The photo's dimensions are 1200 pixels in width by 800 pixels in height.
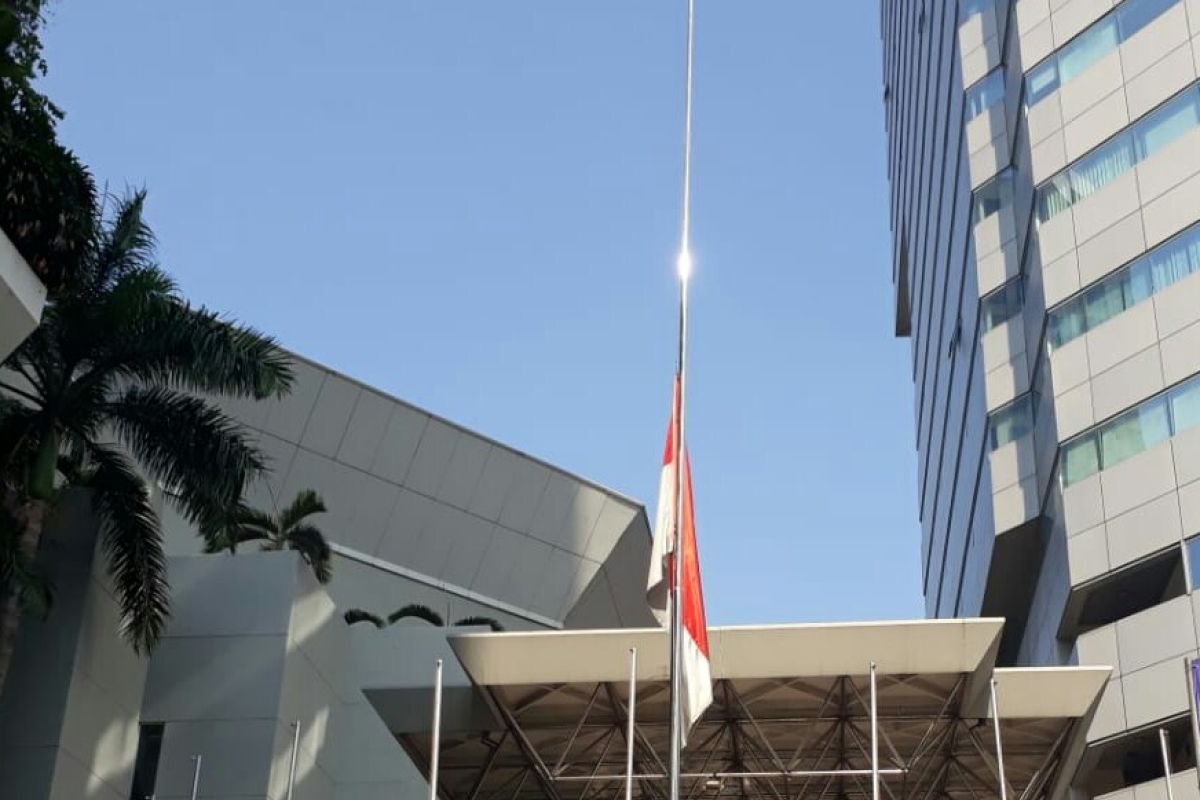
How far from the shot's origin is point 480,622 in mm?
40000

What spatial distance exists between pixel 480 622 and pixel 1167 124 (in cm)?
1745

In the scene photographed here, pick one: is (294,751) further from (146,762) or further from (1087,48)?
(1087,48)

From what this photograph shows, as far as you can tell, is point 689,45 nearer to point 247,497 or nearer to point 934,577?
point 247,497

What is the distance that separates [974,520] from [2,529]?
28.8 m

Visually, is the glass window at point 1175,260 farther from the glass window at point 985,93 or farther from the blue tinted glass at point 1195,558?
the glass window at point 985,93

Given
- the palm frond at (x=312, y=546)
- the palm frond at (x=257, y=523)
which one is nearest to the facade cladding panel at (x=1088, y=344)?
the palm frond at (x=312, y=546)

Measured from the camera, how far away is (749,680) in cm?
2611

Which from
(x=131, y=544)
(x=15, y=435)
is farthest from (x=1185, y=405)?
(x=15, y=435)

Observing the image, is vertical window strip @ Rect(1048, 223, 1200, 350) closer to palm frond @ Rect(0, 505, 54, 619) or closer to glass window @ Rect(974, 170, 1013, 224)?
glass window @ Rect(974, 170, 1013, 224)

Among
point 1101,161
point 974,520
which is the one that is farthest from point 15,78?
point 974,520

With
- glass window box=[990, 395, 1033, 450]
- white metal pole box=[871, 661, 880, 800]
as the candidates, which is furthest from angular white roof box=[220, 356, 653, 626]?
white metal pole box=[871, 661, 880, 800]

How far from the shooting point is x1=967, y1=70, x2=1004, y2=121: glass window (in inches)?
1821

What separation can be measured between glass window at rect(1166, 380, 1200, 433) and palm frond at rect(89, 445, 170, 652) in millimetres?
19208

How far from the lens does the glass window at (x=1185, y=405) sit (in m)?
35.1
